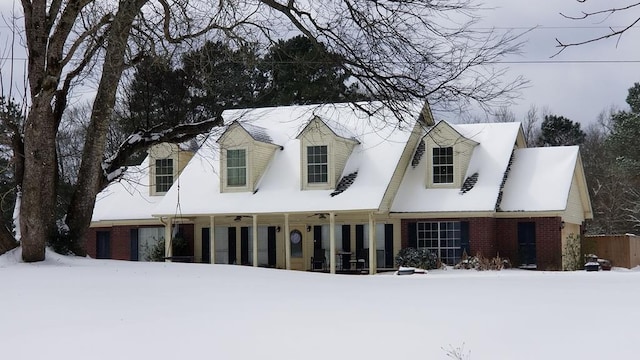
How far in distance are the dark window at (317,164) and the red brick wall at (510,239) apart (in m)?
5.04

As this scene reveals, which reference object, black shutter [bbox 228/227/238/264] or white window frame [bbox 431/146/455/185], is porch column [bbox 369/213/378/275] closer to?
white window frame [bbox 431/146/455/185]

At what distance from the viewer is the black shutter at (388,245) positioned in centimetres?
2809

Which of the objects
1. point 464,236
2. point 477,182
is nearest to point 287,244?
point 464,236

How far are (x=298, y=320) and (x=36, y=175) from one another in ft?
27.5

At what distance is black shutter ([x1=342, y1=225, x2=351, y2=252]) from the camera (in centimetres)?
2850

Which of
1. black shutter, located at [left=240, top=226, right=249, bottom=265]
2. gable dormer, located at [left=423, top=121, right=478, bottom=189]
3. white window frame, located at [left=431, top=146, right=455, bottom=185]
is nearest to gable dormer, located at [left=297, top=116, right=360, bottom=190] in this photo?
gable dormer, located at [left=423, top=121, right=478, bottom=189]

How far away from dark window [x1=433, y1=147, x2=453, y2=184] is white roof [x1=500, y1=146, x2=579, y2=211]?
6.64 ft

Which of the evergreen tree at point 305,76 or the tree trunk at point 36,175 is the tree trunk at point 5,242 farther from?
the evergreen tree at point 305,76

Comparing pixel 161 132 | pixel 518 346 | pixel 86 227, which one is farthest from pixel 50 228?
pixel 518 346

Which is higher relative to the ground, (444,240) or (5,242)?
(5,242)

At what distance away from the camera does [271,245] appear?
29.8m

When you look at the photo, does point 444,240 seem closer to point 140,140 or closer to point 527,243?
point 527,243

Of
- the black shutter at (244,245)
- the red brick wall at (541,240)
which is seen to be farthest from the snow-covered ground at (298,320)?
the black shutter at (244,245)

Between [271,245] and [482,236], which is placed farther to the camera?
[271,245]
